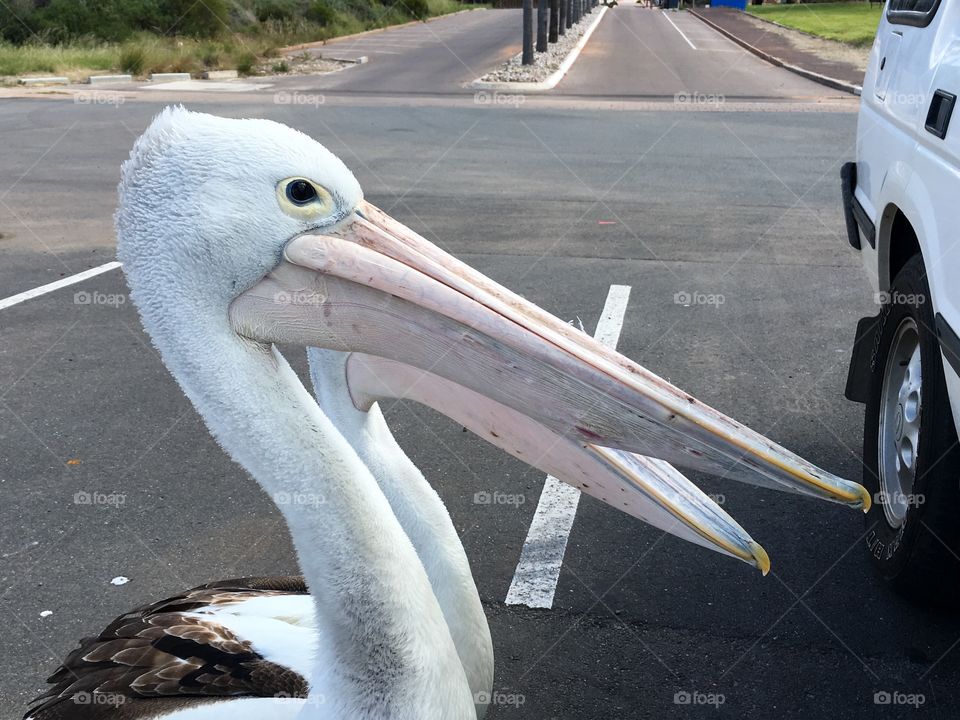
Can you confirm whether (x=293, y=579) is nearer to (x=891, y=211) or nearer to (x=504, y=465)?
(x=504, y=465)

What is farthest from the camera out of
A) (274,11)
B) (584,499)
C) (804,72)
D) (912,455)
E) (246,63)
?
(274,11)

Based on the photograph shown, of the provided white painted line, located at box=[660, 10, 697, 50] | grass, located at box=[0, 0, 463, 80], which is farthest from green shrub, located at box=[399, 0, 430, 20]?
grass, located at box=[0, 0, 463, 80]

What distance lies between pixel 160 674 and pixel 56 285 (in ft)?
17.1

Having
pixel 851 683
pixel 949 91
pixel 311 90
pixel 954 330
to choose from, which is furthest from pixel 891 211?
pixel 311 90

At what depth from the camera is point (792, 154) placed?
1124cm

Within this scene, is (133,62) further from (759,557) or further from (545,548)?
(759,557)

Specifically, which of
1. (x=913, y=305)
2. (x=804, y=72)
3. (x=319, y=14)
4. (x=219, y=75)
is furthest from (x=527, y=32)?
(x=913, y=305)

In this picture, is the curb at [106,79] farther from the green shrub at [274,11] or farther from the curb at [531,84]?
the green shrub at [274,11]

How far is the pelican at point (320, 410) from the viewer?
5.52 feet

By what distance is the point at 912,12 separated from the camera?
133 inches

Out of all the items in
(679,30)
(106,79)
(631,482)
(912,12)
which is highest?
(912,12)

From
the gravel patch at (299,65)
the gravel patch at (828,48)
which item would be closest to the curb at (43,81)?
the gravel patch at (299,65)

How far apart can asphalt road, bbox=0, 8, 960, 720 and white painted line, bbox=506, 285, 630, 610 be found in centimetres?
5

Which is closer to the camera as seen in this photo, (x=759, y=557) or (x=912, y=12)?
Result: (x=759, y=557)
